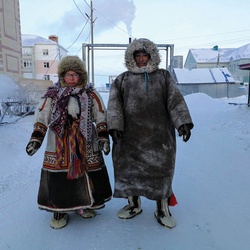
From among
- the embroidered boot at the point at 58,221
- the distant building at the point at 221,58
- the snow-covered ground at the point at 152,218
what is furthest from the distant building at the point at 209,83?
the embroidered boot at the point at 58,221

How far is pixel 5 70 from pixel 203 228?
11043 millimetres

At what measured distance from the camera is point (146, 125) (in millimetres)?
2031

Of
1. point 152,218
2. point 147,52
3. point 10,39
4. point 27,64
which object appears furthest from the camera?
point 27,64

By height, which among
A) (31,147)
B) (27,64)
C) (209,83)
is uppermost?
(27,64)

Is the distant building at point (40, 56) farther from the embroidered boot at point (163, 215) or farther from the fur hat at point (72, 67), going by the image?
the embroidered boot at point (163, 215)

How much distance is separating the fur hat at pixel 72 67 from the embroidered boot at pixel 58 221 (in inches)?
45.6

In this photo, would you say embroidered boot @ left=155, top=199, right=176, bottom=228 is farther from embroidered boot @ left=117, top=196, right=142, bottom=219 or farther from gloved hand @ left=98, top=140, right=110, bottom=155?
gloved hand @ left=98, top=140, right=110, bottom=155

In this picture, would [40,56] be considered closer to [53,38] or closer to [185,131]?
[53,38]

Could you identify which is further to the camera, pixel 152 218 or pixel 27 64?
pixel 27 64

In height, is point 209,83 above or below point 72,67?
above

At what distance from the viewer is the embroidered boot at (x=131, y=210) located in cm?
225

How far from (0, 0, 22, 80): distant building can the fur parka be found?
973 centimetres

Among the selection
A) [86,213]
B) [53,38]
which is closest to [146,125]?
[86,213]

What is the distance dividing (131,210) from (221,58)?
3807cm
